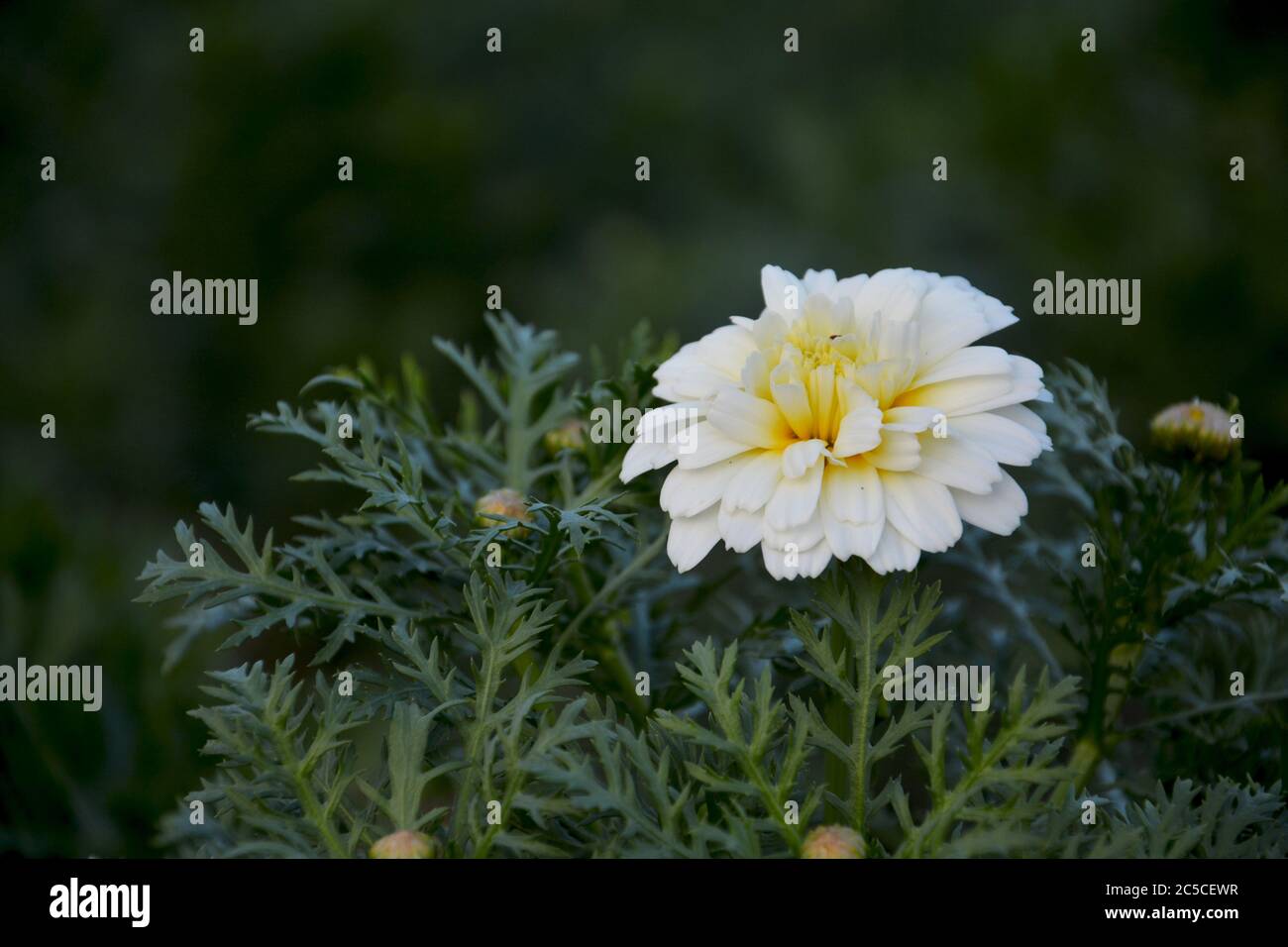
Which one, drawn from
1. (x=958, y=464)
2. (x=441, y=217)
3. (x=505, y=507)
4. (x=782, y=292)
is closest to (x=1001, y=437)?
(x=958, y=464)

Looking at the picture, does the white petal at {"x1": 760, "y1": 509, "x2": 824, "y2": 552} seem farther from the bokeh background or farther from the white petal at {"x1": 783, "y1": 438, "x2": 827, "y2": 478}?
the bokeh background

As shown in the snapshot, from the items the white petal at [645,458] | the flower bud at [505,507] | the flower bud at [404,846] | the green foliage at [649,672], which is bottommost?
the flower bud at [404,846]

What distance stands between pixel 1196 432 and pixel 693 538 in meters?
0.30

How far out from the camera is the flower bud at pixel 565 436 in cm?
72

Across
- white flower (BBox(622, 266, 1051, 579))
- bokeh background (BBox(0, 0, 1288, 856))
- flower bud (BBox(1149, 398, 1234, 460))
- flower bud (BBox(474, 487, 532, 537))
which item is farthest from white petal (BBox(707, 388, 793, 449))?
bokeh background (BBox(0, 0, 1288, 856))

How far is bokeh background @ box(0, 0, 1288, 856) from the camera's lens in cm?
175

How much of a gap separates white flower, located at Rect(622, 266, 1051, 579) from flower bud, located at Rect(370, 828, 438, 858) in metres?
0.15

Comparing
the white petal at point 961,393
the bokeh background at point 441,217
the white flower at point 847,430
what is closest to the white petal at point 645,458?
the white flower at point 847,430

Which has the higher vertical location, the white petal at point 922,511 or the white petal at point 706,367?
the white petal at point 706,367

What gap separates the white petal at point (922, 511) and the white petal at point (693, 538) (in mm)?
74

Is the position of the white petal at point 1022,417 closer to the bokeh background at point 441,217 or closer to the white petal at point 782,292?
the white petal at point 782,292

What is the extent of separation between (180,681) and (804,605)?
18.3 inches
